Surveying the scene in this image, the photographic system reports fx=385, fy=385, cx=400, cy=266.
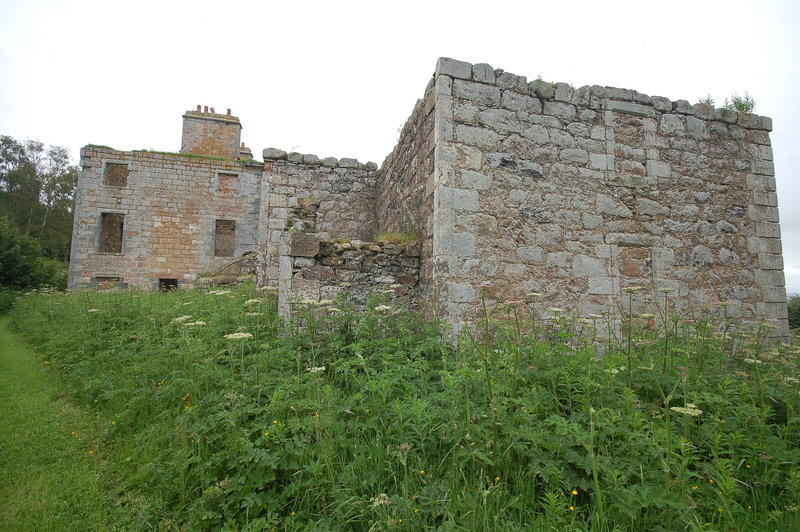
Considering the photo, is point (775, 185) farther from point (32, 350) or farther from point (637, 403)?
point (32, 350)

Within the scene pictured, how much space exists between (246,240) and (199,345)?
13434 millimetres

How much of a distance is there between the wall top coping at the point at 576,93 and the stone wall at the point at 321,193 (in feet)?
14.8

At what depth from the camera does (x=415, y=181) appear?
649 centimetres

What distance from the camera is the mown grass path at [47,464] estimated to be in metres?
2.63

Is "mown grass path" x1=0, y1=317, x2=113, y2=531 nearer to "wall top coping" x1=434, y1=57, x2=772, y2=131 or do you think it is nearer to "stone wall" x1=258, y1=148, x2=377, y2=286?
"stone wall" x1=258, y1=148, x2=377, y2=286

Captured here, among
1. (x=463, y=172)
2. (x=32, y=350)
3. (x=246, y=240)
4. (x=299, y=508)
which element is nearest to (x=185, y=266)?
(x=246, y=240)

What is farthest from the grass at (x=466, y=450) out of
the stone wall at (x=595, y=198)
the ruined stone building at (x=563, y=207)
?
the stone wall at (x=595, y=198)

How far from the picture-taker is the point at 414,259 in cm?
599

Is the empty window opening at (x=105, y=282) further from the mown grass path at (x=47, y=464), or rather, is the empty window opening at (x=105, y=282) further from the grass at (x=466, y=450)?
the grass at (x=466, y=450)

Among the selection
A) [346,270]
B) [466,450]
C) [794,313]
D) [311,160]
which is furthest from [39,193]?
[794,313]

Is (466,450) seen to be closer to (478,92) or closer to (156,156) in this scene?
(478,92)

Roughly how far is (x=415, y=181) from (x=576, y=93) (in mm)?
2825

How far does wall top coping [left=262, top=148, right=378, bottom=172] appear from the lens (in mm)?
9281

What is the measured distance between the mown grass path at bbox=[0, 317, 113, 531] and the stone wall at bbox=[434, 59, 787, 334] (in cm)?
384
